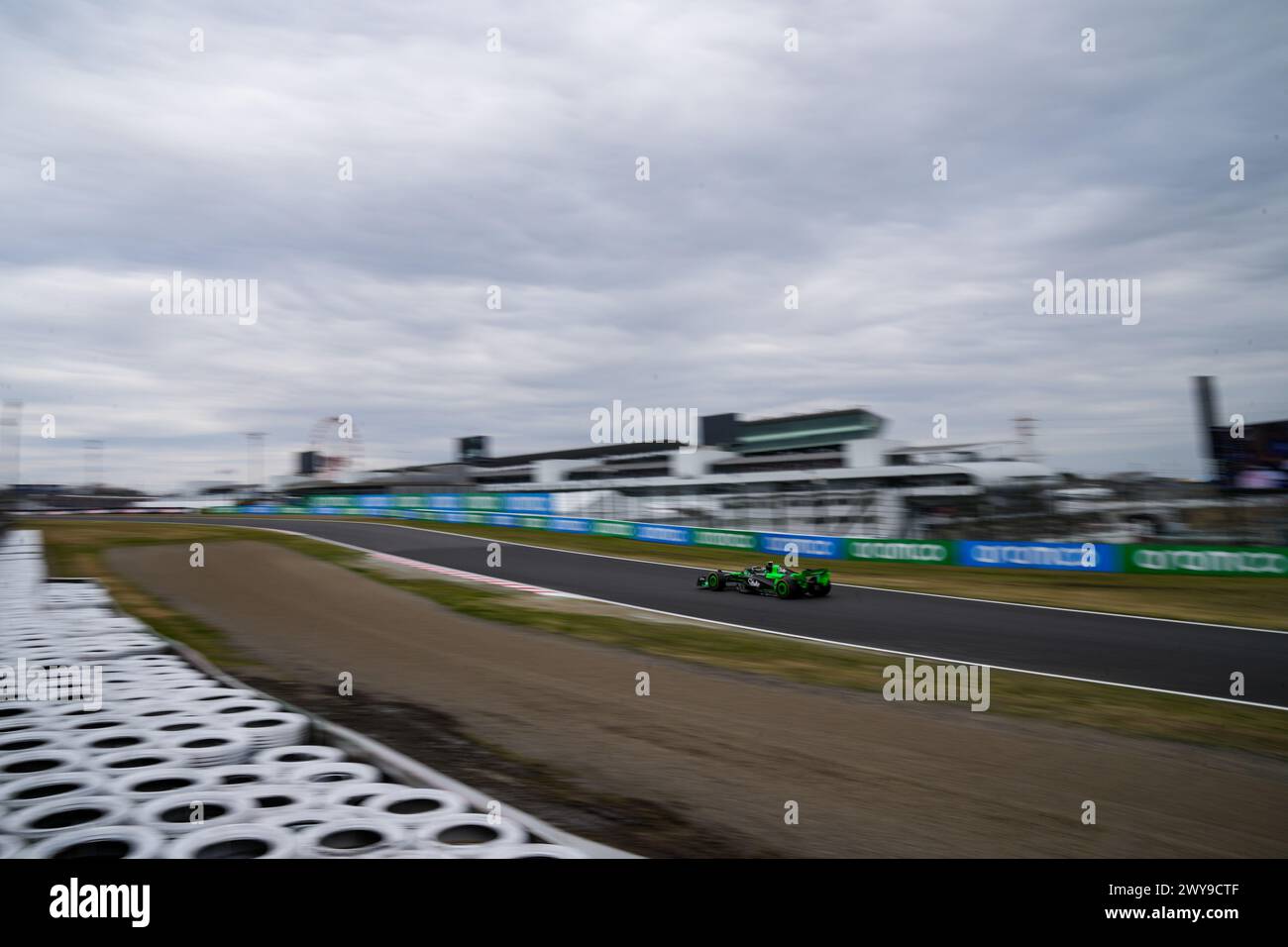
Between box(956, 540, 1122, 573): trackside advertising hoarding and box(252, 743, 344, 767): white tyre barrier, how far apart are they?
20.8 meters

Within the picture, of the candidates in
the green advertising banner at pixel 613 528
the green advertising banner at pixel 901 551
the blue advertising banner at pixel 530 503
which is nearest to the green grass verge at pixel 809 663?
the green advertising banner at pixel 901 551

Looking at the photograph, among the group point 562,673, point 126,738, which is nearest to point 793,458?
point 562,673

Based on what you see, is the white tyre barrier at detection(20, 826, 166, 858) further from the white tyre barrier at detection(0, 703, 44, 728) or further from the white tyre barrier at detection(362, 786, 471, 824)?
the white tyre barrier at detection(0, 703, 44, 728)

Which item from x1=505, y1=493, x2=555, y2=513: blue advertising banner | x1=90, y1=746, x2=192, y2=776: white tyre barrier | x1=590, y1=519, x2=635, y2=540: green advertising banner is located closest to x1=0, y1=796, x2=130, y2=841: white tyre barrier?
x1=90, y1=746, x2=192, y2=776: white tyre barrier

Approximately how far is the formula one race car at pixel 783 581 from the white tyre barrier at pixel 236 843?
1359 centimetres

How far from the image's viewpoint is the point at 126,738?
211 inches

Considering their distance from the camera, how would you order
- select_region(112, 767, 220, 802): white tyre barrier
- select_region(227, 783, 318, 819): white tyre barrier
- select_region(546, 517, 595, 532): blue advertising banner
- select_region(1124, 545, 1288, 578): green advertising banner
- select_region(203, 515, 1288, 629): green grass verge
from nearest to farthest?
1. select_region(227, 783, 318, 819): white tyre barrier
2. select_region(112, 767, 220, 802): white tyre barrier
3. select_region(203, 515, 1288, 629): green grass verge
4. select_region(1124, 545, 1288, 578): green advertising banner
5. select_region(546, 517, 595, 532): blue advertising banner

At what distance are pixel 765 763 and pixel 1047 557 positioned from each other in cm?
1869

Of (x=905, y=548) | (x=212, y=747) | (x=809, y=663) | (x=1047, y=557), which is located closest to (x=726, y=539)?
(x=905, y=548)

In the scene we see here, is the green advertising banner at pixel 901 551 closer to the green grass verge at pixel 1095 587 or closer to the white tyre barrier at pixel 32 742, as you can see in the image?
the green grass verge at pixel 1095 587

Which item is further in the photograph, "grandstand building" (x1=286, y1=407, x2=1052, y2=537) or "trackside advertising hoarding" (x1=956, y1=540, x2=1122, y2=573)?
"grandstand building" (x1=286, y1=407, x2=1052, y2=537)

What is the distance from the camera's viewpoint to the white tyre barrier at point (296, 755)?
5035 mm

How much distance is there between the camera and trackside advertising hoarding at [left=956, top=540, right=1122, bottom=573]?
67.5ft

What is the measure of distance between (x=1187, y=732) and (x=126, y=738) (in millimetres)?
8853
